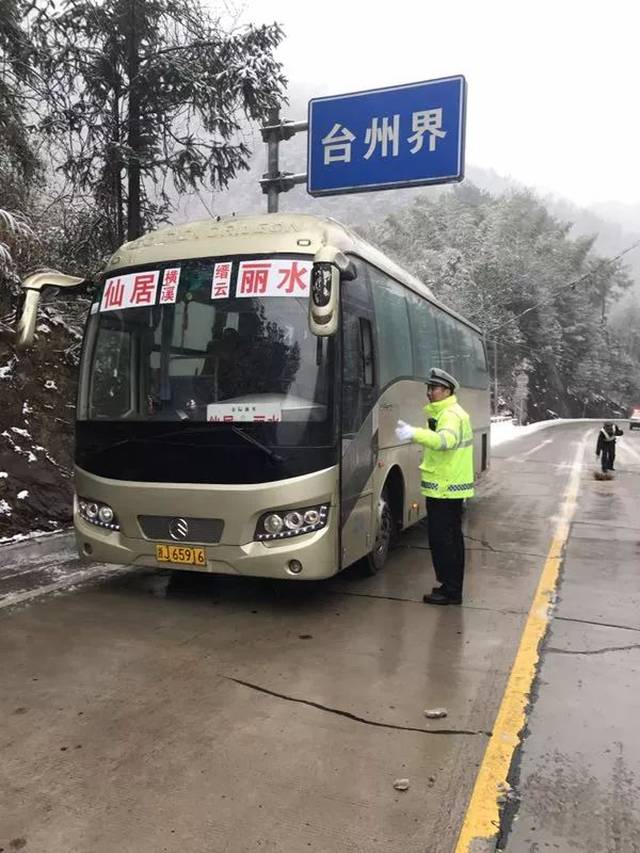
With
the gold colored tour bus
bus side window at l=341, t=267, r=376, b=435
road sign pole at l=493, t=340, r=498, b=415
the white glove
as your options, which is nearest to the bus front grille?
the gold colored tour bus

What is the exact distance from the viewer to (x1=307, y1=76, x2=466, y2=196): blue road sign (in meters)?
9.66

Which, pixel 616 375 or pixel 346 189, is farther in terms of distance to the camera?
pixel 616 375

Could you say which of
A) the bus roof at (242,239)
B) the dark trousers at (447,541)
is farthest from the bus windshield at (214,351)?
the dark trousers at (447,541)

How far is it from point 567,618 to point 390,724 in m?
2.43

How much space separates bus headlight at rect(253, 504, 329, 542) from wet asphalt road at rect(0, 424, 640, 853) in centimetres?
69

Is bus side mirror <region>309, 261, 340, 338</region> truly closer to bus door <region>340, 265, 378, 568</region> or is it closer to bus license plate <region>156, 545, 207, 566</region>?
bus door <region>340, 265, 378, 568</region>

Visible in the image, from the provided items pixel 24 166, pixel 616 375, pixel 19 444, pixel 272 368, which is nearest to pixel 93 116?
pixel 24 166

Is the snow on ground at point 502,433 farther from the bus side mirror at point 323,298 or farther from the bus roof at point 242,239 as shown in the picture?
the bus side mirror at point 323,298

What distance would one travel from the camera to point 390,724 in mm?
3600

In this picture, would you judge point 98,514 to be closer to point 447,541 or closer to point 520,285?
point 447,541

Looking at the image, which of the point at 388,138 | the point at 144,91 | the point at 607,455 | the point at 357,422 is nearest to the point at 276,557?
the point at 357,422

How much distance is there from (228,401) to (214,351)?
0.41 meters

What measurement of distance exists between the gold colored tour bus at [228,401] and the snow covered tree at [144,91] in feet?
19.2

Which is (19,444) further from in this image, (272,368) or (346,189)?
(346,189)
